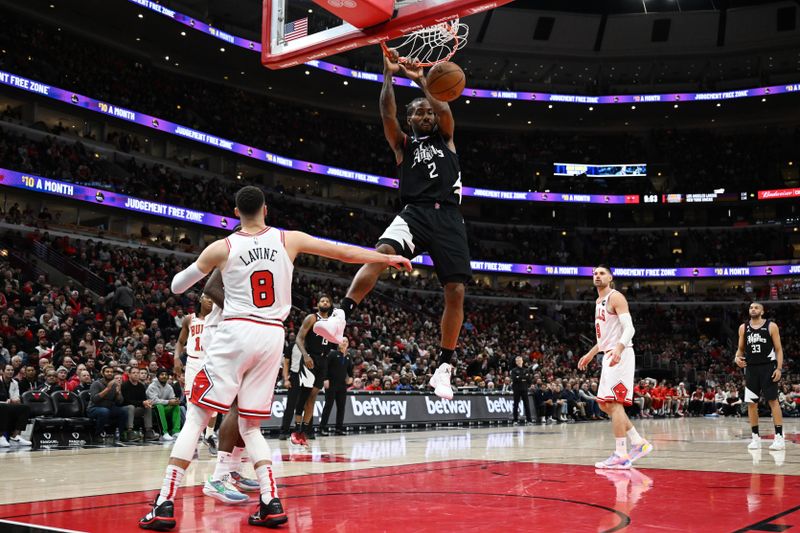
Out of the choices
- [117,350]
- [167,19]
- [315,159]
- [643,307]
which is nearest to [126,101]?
[167,19]

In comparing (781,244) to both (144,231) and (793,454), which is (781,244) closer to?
(144,231)

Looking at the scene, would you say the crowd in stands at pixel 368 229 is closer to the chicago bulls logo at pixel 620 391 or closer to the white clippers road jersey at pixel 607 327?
the white clippers road jersey at pixel 607 327

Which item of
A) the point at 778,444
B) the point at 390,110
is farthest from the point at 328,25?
the point at 778,444

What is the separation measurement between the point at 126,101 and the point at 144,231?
5.79 meters

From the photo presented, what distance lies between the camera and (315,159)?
3938cm

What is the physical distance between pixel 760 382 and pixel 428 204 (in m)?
Answer: 7.84

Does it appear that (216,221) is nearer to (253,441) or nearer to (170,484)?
(253,441)

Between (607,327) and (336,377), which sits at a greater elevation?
(607,327)

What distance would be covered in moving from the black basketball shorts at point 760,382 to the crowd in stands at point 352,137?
26927 millimetres

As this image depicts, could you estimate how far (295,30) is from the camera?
720 centimetres

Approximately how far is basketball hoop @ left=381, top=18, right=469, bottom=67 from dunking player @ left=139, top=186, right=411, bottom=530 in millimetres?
2541

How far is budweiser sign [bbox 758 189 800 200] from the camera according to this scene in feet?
142

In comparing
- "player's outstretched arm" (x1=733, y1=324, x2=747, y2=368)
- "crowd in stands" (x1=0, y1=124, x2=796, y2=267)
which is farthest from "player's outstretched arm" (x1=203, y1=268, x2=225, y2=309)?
"crowd in stands" (x1=0, y1=124, x2=796, y2=267)

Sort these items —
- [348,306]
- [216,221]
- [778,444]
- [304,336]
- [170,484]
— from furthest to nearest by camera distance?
[216,221] → [304,336] → [778,444] → [348,306] → [170,484]
